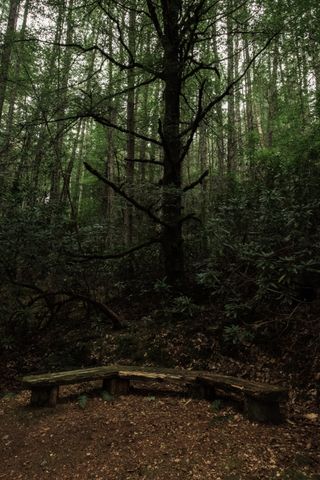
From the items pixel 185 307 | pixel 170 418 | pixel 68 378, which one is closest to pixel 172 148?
pixel 185 307

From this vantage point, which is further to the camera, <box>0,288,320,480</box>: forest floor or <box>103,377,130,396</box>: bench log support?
<box>103,377,130,396</box>: bench log support

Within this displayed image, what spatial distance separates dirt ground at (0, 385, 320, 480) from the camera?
9.70 ft

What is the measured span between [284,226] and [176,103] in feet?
10.9

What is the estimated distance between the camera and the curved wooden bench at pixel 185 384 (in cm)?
361

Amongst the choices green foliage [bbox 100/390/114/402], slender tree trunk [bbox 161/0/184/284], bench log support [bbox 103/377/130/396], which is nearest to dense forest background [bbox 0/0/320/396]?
slender tree trunk [bbox 161/0/184/284]

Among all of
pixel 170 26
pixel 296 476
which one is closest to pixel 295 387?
pixel 296 476

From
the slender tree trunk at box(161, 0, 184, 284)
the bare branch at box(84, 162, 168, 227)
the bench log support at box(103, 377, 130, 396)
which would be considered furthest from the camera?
the slender tree trunk at box(161, 0, 184, 284)

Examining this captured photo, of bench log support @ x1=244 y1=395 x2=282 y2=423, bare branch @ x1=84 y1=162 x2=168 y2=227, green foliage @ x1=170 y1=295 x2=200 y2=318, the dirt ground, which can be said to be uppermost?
bare branch @ x1=84 y1=162 x2=168 y2=227

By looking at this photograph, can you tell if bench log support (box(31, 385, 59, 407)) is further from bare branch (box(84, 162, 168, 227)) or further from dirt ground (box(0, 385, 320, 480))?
bare branch (box(84, 162, 168, 227))

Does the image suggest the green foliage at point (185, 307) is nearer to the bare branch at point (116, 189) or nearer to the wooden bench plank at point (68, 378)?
the bare branch at point (116, 189)

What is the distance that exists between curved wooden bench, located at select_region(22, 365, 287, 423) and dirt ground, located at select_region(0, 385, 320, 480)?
14 cm

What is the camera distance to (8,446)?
3629mm

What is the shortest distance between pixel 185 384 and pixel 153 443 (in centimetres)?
107

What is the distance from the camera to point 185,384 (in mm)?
4363
